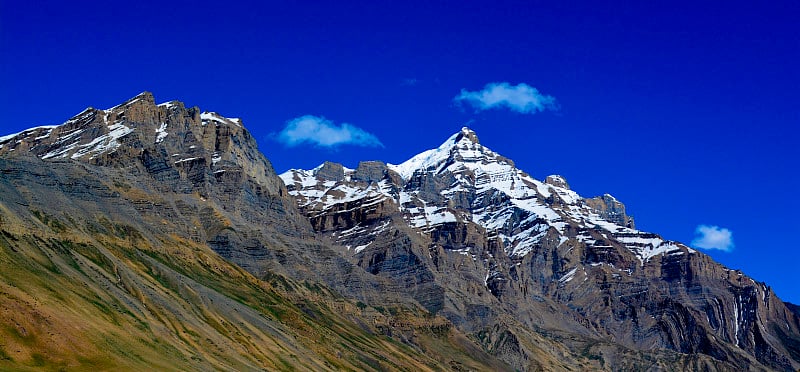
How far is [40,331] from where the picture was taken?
604 feet

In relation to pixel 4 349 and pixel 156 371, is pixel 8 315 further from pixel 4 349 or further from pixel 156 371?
pixel 156 371

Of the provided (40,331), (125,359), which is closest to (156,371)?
(125,359)

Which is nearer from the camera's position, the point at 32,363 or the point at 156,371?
the point at 32,363

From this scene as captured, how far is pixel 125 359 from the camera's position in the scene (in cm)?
19688

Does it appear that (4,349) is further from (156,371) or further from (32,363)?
(156,371)

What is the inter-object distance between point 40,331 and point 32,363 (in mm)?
13763

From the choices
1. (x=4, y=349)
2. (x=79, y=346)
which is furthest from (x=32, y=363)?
(x=79, y=346)

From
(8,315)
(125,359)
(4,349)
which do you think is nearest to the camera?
(4,349)

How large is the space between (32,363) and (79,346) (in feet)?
57.5

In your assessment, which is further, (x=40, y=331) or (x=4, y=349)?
(x=40, y=331)

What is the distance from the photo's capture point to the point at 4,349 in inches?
6688

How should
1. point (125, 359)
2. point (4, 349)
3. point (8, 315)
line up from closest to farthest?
point (4, 349)
point (8, 315)
point (125, 359)

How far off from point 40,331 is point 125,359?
1826 centimetres

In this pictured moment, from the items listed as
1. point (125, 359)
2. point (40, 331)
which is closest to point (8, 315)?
point (40, 331)
